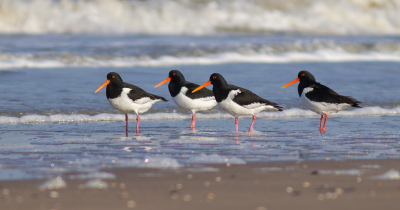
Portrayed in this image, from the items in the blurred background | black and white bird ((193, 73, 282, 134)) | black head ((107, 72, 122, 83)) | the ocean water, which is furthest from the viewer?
the blurred background

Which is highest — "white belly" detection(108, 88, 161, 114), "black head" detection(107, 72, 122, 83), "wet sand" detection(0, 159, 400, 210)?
"black head" detection(107, 72, 122, 83)

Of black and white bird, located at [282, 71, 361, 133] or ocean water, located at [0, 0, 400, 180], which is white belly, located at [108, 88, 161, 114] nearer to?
ocean water, located at [0, 0, 400, 180]

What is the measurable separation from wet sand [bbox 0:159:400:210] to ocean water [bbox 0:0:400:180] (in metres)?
0.49

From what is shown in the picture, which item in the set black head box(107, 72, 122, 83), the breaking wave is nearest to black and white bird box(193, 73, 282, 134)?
black head box(107, 72, 122, 83)

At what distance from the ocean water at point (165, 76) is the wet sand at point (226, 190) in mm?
487

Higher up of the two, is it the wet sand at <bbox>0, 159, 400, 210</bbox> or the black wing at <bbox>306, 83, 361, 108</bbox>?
the black wing at <bbox>306, 83, 361, 108</bbox>

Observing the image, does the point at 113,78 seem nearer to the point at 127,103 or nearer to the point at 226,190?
the point at 127,103

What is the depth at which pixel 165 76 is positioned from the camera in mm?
14625

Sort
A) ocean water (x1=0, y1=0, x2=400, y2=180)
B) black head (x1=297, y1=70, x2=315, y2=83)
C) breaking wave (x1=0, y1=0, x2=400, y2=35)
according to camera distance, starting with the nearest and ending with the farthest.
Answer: ocean water (x1=0, y1=0, x2=400, y2=180) < black head (x1=297, y1=70, x2=315, y2=83) < breaking wave (x1=0, y1=0, x2=400, y2=35)

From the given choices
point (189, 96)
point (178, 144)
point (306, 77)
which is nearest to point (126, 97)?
point (189, 96)

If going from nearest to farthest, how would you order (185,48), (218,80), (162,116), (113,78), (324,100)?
(324,100) → (218,80) → (113,78) → (162,116) → (185,48)

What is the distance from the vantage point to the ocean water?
6.58m

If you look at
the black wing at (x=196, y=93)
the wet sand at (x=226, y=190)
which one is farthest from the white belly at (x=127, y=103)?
the wet sand at (x=226, y=190)

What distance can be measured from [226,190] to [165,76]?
33.3 ft
